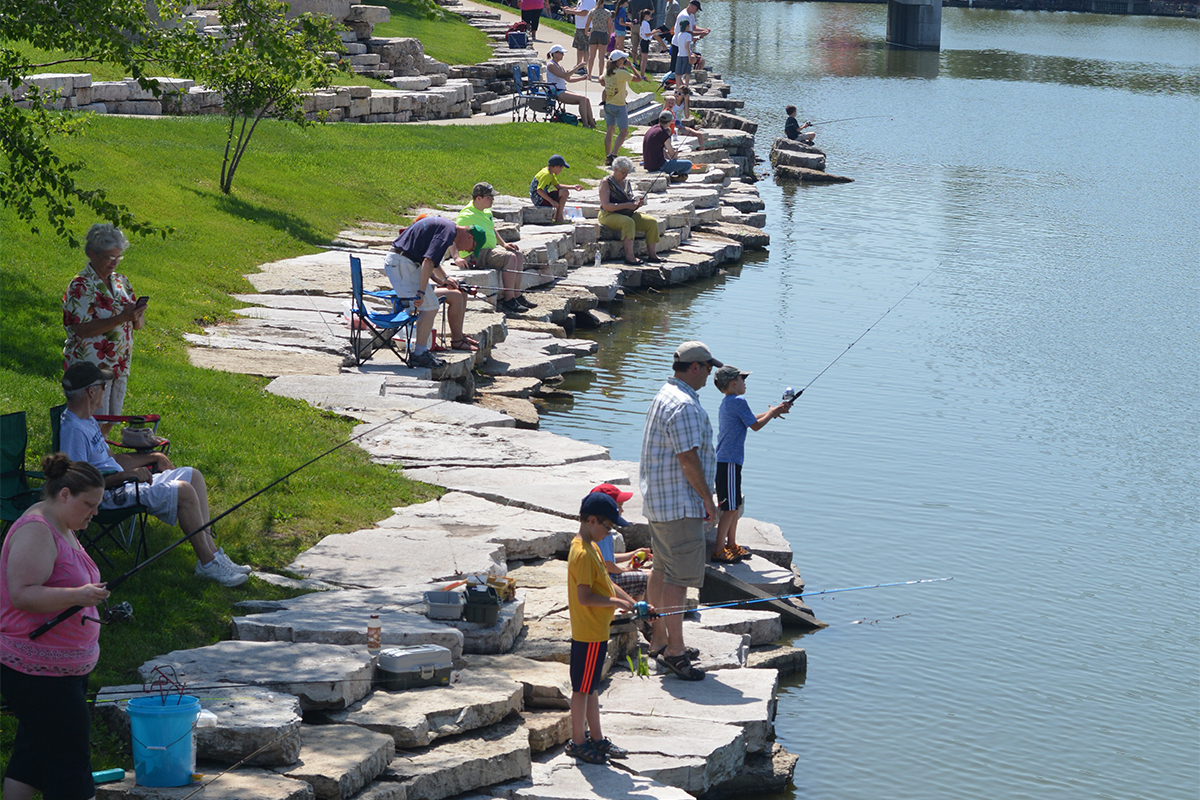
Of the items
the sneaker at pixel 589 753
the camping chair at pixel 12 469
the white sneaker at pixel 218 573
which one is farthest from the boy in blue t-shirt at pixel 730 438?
the camping chair at pixel 12 469

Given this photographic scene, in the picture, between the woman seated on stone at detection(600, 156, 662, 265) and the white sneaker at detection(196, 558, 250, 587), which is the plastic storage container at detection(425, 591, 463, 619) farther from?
the woman seated on stone at detection(600, 156, 662, 265)

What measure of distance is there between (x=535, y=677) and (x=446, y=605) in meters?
0.65

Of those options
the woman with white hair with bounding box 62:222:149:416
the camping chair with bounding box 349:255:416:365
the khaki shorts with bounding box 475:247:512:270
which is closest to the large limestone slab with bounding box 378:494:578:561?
the woman with white hair with bounding box 62:222:149:416

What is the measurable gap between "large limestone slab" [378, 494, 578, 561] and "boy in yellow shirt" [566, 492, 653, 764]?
212 cm

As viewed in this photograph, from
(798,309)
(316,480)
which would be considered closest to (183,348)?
(316,480)

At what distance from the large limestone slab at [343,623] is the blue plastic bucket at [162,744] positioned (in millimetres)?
1415

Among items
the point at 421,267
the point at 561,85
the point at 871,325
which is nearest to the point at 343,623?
the point at 421,267

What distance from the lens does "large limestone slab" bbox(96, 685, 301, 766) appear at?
5.59 m

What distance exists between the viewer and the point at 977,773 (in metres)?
7.91

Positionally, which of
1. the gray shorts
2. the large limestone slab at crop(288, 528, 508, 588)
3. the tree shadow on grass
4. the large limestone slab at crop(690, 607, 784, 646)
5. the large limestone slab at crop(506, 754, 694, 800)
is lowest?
the large limestone slab at crop(690, 607, 784, 646)

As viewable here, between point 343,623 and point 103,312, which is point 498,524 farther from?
point 103,312

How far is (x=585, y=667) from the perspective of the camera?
260 inches

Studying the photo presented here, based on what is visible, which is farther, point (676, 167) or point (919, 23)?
point (919, 23)

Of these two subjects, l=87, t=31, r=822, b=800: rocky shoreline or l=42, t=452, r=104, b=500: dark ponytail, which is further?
l=87, t=31, r=822, b=800: rocky shoreline
